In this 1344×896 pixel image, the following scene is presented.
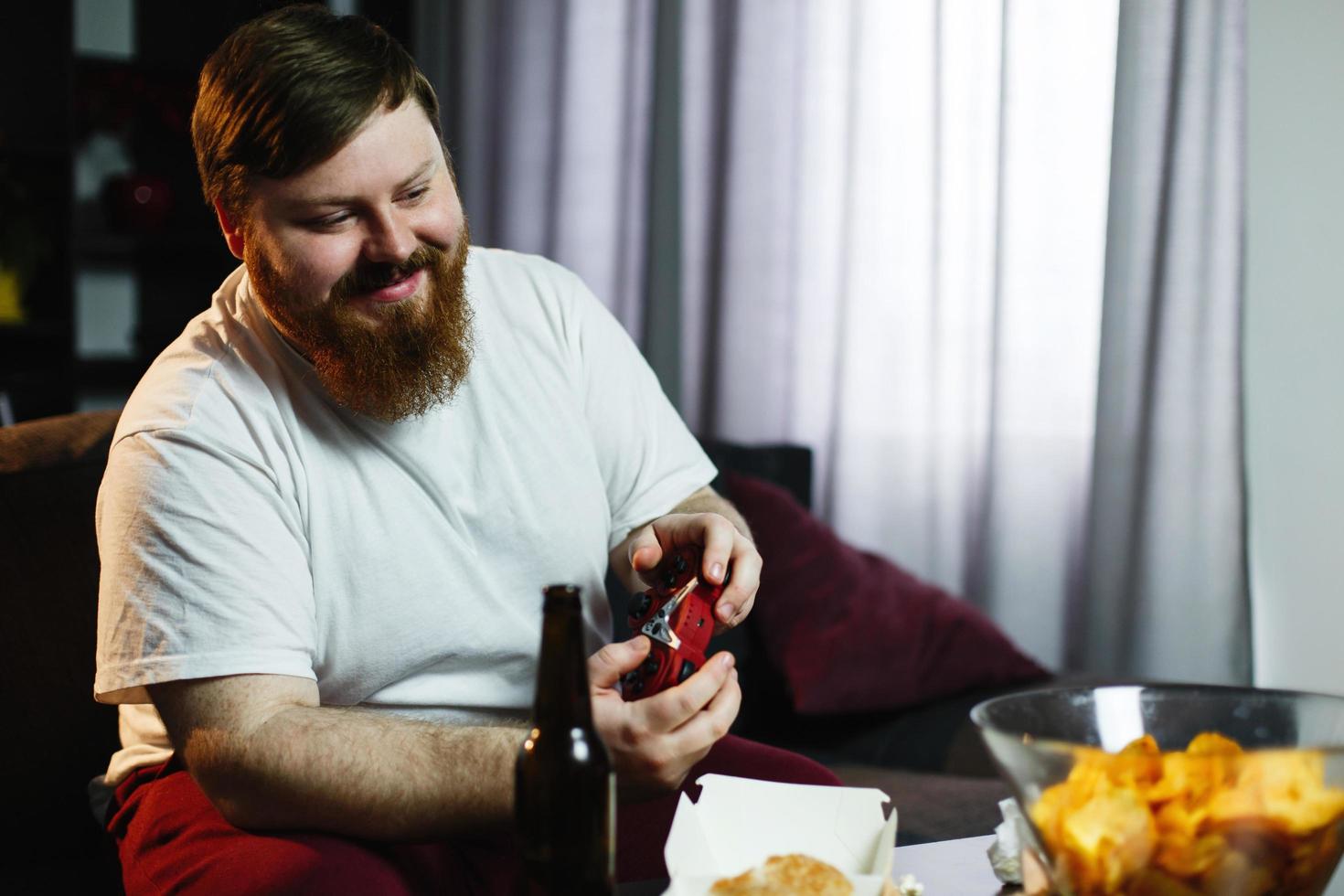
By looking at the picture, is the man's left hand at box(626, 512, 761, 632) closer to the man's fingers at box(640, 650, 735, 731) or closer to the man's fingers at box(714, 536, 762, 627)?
the man's fingers at box(714, 536, 762, 627)

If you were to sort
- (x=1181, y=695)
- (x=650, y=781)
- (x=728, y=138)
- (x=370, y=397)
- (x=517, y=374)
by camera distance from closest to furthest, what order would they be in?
1. (x=1181, y=695)
2. (x=650, y=781)
3. (x=370, y=397)
4. (x=517, y=374)
5. (x=728, y=138)

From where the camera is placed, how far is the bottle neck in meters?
0.73

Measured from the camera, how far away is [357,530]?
4.05 feet

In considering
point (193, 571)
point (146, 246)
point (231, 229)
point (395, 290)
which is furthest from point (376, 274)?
point (146, 246)

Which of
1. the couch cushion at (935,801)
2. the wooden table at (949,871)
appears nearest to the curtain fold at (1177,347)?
the couch cushion at (935,801)

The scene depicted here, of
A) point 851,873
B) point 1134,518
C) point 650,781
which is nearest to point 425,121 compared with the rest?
point 650,781

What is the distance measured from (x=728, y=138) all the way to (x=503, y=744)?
88.4 inches

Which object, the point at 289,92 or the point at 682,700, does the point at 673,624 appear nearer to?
the point at 682,700

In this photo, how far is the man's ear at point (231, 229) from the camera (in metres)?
1.28

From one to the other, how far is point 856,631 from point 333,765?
1308mm

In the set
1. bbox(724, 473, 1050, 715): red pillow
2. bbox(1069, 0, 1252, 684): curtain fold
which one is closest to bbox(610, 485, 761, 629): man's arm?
bbox(724, 473, 1050, 715): red pillow

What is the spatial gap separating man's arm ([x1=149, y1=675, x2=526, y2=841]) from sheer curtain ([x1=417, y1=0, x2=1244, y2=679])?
172cm

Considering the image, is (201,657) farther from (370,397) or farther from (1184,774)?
(1184,774)

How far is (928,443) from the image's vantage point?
272 centimetres
